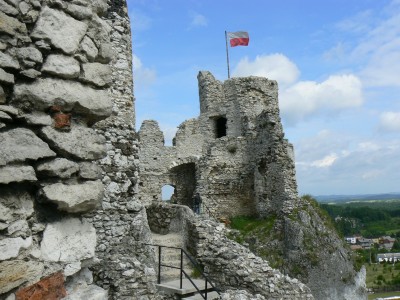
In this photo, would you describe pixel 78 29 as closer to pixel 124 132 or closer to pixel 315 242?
pixel 124 132

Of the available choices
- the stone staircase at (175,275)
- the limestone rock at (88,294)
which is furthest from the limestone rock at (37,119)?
the stone staircase at (175,275)

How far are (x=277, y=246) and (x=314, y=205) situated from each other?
2.71 m

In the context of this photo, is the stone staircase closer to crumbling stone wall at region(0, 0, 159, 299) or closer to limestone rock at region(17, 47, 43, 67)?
crumbling stone wall at region(0, 0, 159, 299)

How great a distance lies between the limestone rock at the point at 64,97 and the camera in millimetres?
2811

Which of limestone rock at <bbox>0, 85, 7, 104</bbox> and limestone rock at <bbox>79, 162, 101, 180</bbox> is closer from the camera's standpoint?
limestone rock at <bbox>0, 85, 7, 104</bbox>

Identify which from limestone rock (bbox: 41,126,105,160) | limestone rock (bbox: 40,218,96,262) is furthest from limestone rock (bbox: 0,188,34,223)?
limestone rock (bbox: 41,126,105,160)

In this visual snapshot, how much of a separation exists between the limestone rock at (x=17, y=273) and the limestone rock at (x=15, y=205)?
0.27 metres

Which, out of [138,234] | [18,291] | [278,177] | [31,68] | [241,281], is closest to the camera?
[18,291]

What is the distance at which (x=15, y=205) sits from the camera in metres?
2.67

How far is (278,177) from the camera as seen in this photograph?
16.8 m

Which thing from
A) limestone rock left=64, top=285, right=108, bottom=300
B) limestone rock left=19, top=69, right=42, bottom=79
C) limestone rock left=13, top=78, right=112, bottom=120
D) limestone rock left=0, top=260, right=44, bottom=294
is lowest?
limestone rock left=64, top=285, right=108, bottom=300

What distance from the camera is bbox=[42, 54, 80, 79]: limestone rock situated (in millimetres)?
2961

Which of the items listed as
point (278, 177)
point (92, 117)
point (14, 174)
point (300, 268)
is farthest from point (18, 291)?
point (278, 177)

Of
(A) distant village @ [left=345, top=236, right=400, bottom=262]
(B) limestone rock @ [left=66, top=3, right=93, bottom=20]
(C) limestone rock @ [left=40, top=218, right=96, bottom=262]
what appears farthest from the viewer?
(A) distant village @ [left=345, top=236, right=400, bottom=262]
